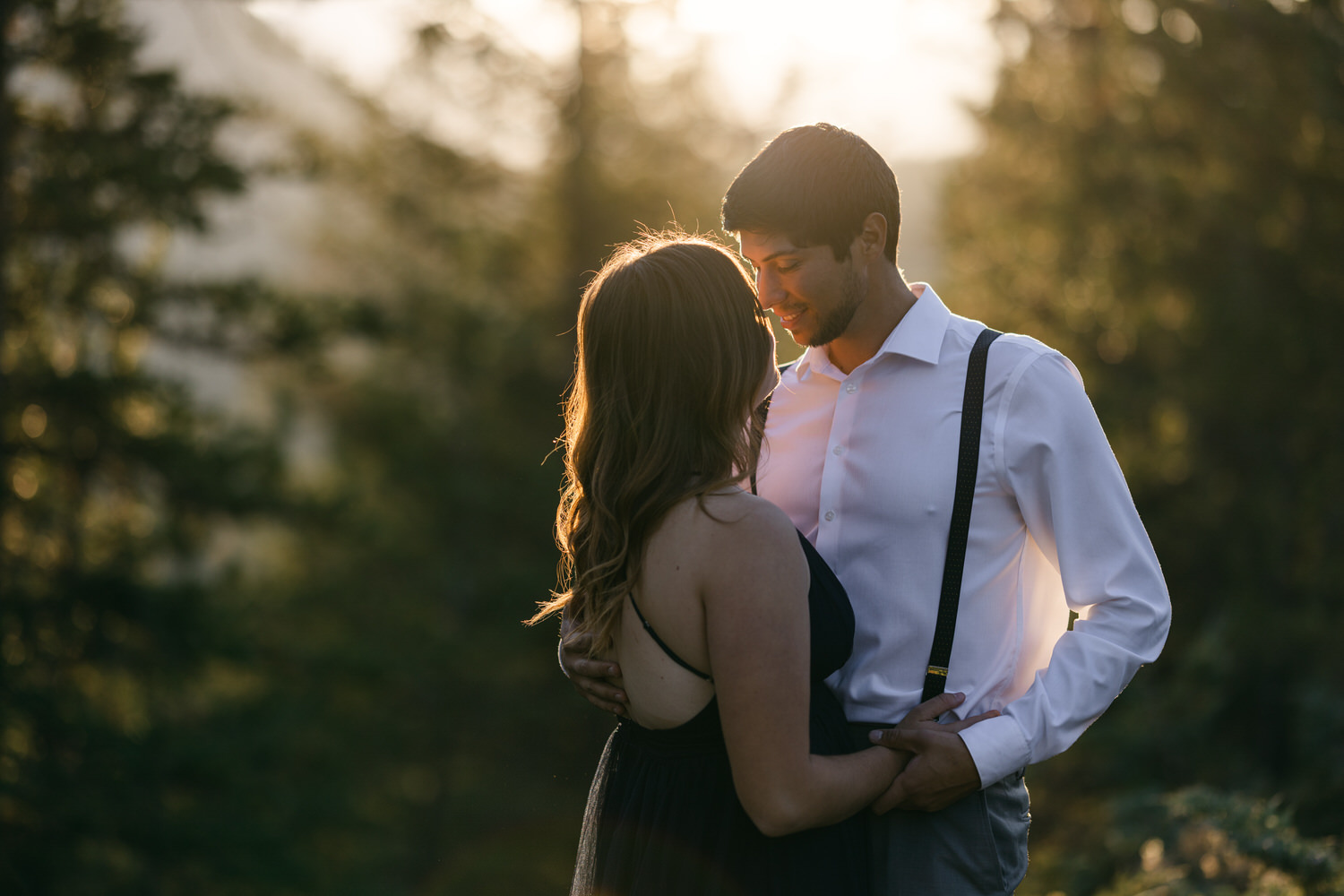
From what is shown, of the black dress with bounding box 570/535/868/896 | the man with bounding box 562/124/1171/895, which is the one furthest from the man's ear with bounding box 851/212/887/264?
the black dress with bounding box 570/535/868/896

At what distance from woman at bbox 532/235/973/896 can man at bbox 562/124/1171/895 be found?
151 millimetres

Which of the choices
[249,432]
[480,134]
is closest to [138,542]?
[249,432]

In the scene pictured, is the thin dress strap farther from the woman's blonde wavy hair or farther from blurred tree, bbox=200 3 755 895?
blurred tree, bbox=200 3 755 895

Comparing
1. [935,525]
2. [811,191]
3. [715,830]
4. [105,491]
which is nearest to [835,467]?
[935,525]

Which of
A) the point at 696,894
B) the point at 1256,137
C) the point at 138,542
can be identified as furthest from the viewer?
the point at 138,542

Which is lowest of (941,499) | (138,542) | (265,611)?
(265,611)

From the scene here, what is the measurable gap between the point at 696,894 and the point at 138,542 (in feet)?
40.4

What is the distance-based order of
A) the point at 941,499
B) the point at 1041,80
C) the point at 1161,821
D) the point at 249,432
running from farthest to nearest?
the point at 249,432 → the point at 1041,80 → the point at 1161,821 → the point at 941,499

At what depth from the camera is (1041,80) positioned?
38.3 feet

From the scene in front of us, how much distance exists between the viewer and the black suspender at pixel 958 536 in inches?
87.4

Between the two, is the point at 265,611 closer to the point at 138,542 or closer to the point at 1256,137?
the point at 138,542

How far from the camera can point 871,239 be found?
8.14 ft

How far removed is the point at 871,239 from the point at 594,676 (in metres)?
1.16

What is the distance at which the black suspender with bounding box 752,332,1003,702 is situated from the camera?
2.22 meters
